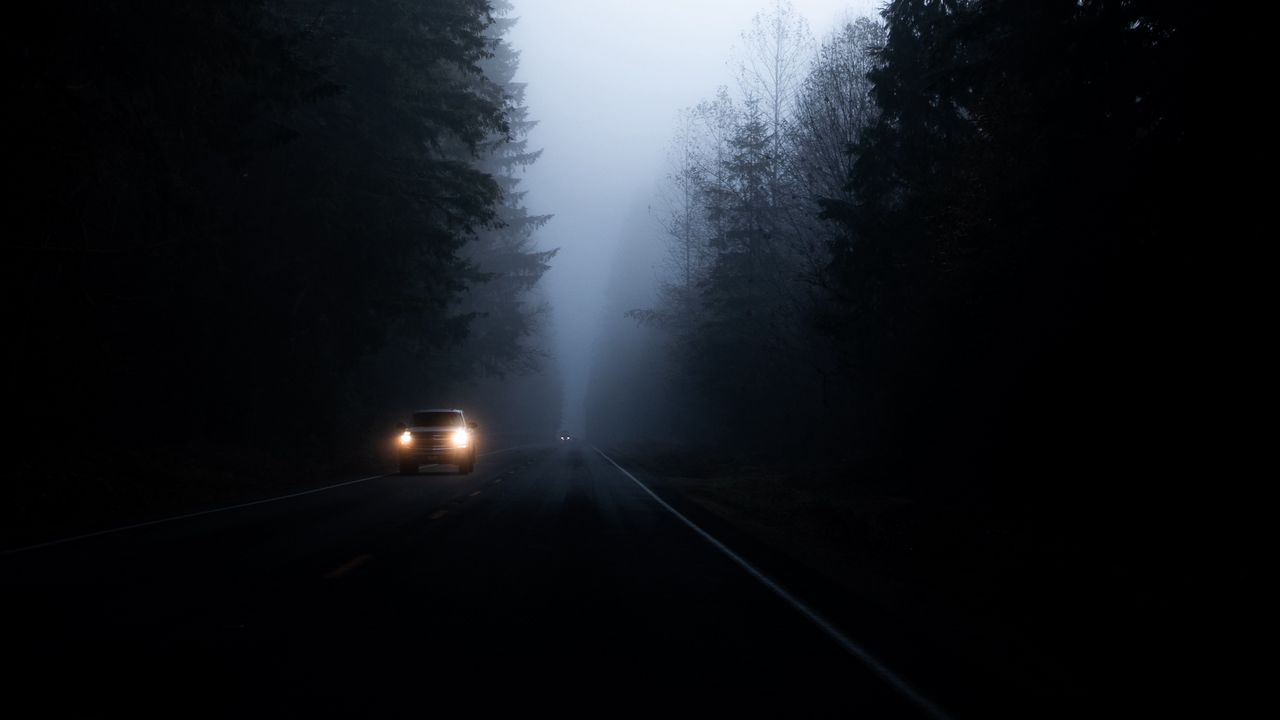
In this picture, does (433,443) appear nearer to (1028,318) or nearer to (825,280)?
(825,280)

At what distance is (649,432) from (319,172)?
216ft

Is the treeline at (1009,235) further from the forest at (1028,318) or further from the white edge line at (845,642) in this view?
the white edge line at (845,642)

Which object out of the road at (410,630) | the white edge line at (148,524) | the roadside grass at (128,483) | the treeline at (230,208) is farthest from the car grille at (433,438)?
the road at (410,630)

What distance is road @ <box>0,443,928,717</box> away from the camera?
598 centimetres

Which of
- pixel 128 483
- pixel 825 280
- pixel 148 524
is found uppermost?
pixel 825 280

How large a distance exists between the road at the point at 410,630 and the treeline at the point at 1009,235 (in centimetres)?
626

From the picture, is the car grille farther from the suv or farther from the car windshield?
the car windshield

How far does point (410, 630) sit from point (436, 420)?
82.3 feet

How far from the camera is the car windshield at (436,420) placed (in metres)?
32.4

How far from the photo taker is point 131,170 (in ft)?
66.0

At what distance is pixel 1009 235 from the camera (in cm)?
1675

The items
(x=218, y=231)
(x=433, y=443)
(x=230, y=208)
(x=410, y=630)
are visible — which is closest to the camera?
(x=410, y=630)

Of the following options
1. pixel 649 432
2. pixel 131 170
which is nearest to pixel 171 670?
pixel 131 170

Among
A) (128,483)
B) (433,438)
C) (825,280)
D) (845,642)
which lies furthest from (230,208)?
(845,642)
